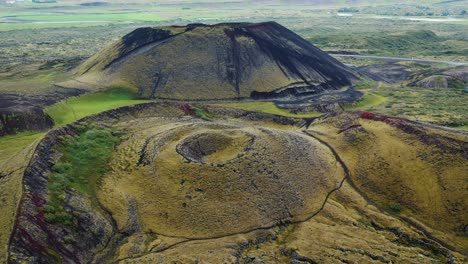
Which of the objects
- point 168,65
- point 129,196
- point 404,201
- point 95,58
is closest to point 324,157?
point 404,201

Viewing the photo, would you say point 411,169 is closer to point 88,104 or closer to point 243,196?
point 243,196

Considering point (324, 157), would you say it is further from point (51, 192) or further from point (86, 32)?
point (86, 32)

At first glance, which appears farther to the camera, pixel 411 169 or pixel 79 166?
pixel 411 169

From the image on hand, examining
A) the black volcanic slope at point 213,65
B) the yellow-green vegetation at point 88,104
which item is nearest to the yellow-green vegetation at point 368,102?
the black volcanic slope at point 213,65

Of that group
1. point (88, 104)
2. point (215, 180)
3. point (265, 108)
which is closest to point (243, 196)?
point (215, 180)

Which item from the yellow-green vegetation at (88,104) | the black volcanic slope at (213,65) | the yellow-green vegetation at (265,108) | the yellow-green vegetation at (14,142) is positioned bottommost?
the yellow-green vegetation at (14,142)

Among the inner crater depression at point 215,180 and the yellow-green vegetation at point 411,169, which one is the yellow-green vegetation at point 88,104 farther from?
the yellow-green vegetation at point 411,169

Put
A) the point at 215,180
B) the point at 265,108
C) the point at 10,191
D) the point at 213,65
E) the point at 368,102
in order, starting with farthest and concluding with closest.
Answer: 1. the point at 213,65
2. the point at 368,102
3. the point at 265,108
4. the point at 215,180
5. the point at 10,191
